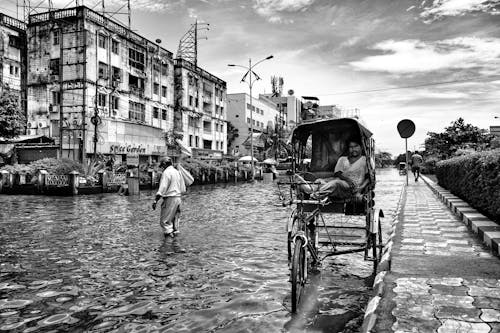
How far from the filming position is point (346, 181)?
630 cm

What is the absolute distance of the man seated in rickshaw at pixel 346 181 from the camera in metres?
5.80

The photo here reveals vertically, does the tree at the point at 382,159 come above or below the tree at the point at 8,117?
below

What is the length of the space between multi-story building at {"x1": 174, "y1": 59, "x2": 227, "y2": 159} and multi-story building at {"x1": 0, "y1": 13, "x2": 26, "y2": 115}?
58.7 feet

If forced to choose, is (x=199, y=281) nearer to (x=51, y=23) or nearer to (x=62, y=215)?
(x=62, y=215)

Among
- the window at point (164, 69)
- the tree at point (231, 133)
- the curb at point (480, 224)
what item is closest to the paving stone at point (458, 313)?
the curb at point (480, 224)

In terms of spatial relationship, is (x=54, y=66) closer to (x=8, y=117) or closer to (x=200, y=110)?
(x=8, y=117)

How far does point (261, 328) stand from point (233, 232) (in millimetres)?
6417

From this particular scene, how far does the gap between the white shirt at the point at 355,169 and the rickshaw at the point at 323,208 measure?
3.5 inches

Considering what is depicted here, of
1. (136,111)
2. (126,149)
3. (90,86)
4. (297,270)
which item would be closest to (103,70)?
(90,86)

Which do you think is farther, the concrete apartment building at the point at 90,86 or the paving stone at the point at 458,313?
the concrete apartment building at the point at 90,86

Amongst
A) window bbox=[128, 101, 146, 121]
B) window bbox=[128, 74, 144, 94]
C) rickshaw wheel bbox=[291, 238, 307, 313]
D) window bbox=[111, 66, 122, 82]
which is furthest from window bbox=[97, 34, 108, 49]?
rickshaw wheel bbox=[291, 238, 307, 313]

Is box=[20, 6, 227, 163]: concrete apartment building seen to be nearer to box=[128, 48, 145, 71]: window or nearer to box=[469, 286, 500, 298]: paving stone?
box=[128, 48, 145, 71]: window

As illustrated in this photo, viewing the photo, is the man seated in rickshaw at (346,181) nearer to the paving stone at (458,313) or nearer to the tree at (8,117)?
the paving stone at (458,313)

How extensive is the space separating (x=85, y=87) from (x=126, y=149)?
6.49 meters
